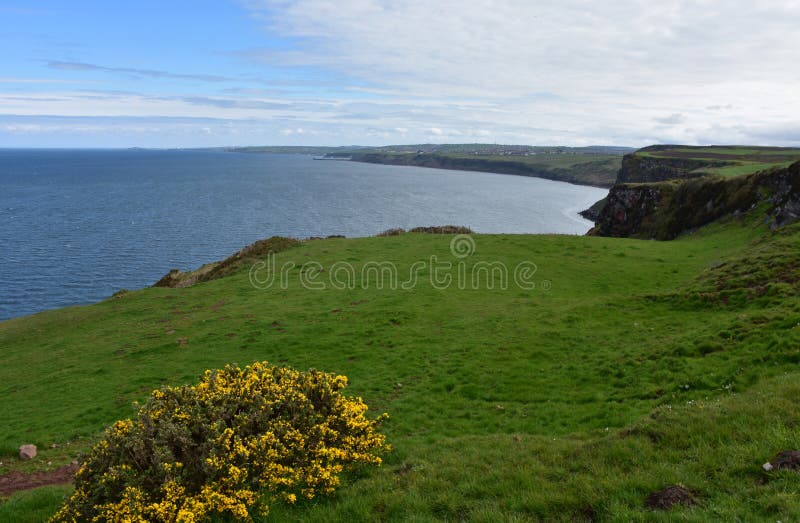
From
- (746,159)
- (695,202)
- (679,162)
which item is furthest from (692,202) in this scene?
(679,162)

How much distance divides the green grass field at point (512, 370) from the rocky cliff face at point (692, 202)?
3353 mm

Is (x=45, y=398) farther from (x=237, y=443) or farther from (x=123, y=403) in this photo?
A: (x=237, y=443)

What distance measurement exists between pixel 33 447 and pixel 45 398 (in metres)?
6.45

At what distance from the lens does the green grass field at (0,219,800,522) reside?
891 cm

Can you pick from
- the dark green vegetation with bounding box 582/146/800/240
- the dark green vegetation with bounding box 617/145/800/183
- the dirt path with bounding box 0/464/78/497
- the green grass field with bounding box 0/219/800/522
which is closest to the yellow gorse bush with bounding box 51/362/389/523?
the green grass field with bounding box 0/219/800/522

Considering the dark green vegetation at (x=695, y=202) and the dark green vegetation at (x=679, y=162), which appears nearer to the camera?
the dark green vegetation at (x=695, y=202)

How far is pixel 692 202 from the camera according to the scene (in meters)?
52.5

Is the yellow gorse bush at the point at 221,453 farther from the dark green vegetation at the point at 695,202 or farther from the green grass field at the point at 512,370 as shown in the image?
the dark green vegetation at the point at 695,202

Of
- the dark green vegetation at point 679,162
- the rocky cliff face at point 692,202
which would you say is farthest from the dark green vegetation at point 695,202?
the dark green vegetation at point 679,162

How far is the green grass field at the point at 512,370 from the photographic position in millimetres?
8914

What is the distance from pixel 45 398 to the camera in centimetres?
2169

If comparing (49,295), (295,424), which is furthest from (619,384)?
(49,295)

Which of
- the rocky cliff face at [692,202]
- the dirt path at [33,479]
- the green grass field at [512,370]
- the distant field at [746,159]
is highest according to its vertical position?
the distant field at [746,159]

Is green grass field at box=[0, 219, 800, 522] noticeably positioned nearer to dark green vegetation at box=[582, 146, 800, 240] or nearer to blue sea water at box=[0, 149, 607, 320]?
dark green vegetation at box=[582, 146, 800, 240]
